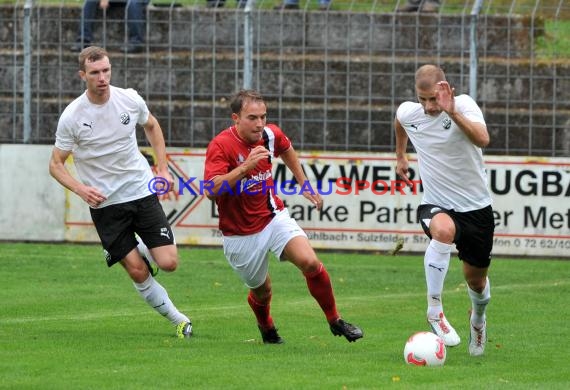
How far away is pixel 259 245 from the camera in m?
9.73

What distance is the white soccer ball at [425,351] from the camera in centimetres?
866

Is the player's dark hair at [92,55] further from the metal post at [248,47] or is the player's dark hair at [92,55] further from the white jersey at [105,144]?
the metal post at [248,47]

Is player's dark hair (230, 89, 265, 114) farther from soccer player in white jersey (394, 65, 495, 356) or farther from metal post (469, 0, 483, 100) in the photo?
metal post (469, 0, 483, 100)

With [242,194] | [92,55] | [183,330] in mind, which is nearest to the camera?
[242,194]

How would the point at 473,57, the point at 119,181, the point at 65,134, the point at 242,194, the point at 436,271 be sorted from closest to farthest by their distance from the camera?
Answer: 1. the point at 436,271
2. the point at 242,194
3. the point at 65,134
4. the point at 119,181
5. the point at 473,57

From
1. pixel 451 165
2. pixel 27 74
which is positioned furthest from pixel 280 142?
pixel 27 74

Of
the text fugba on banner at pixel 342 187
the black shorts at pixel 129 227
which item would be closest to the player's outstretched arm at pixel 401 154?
the black shorts at pixel 129 227

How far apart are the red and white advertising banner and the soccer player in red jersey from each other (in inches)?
270

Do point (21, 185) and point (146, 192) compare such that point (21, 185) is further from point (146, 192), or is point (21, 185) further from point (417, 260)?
point (146, 192)

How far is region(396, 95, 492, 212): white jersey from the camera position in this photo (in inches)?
371

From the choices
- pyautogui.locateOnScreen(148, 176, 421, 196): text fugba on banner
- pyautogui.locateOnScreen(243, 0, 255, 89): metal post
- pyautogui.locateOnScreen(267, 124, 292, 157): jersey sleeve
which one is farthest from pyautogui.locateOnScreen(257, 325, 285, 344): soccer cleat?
pyautogui.locateOnScreen(243, 0, 255, 89): metal post

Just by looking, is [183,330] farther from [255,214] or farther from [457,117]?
[457,117]

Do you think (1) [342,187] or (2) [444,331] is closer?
(2) [444,331]

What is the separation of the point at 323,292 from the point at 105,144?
6.99 feet
